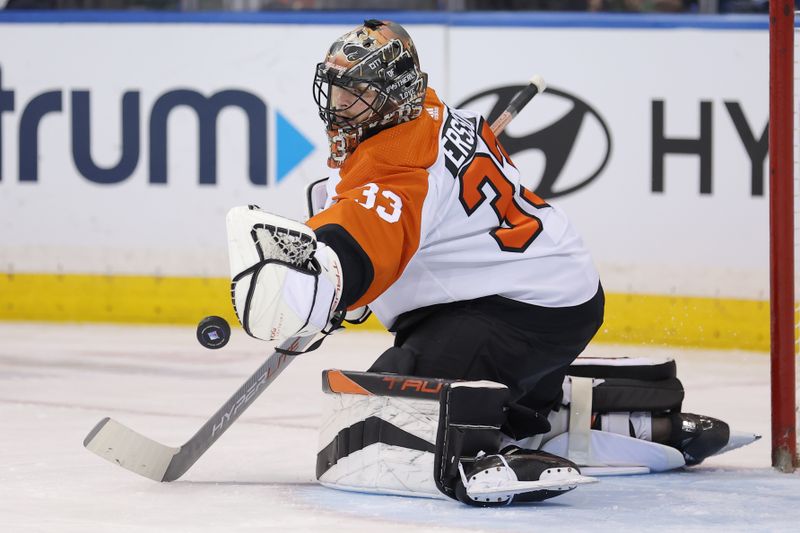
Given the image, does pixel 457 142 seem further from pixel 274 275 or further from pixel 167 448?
pixel 167 448

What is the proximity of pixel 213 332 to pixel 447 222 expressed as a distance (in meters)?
0.54

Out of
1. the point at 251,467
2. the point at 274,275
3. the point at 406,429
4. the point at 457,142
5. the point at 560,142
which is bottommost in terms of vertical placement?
the point at 251,467

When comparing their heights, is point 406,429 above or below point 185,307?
below

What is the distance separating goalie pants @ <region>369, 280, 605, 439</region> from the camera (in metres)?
2.96

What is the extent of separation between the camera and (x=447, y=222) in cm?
288

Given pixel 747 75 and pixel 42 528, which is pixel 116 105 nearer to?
pixel 747 75

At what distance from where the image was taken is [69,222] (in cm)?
573

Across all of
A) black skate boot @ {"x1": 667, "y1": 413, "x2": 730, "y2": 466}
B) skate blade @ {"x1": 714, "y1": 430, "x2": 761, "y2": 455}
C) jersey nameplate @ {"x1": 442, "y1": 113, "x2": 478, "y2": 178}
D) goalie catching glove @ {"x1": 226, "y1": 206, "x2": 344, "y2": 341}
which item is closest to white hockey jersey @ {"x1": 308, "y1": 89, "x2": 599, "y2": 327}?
jersey nameplate @ {"x1": 442, "y1": 113, "x2": 478, "y2": 178}

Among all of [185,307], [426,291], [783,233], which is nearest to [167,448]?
[426,291]

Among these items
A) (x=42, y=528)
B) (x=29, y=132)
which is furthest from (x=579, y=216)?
(x=42, y=528)

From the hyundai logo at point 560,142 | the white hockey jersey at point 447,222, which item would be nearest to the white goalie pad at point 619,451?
the white hockey jersey at point 447,222

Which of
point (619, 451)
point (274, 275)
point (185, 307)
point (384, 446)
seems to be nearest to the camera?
point (274, 275)

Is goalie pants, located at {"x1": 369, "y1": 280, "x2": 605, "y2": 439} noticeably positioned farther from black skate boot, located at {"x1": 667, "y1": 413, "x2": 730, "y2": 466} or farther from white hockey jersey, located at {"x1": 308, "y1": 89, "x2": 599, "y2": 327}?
black skate boot, located at {"x1": 667, "y1": 413, "x2": 730, "y2": 466}

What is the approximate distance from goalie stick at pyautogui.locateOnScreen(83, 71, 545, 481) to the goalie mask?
1.40ft
